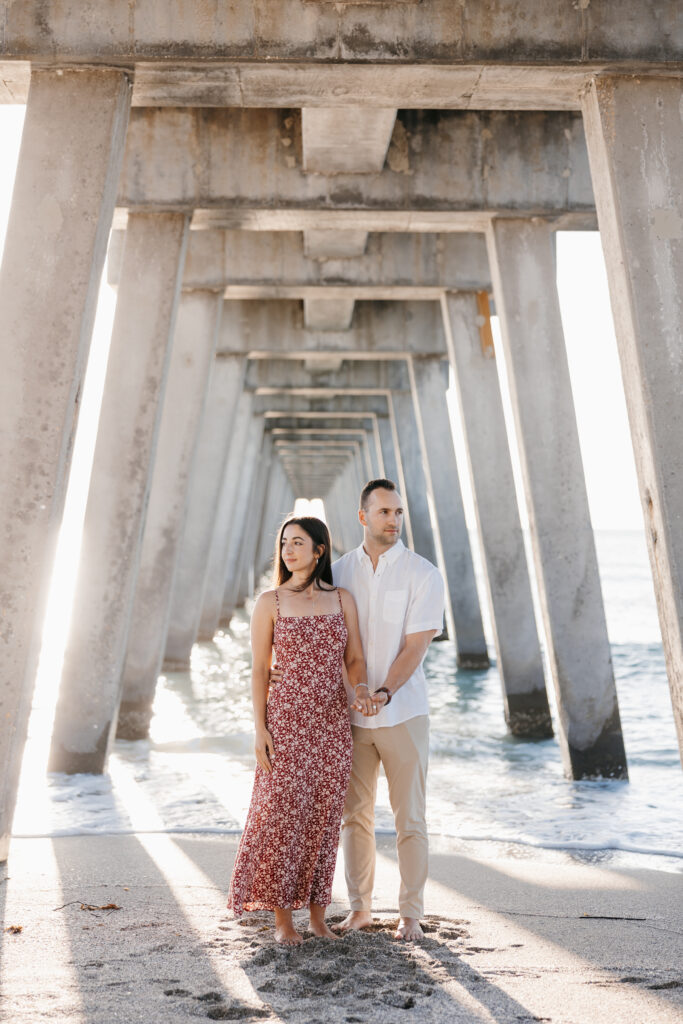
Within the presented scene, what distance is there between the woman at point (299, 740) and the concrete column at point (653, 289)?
206 cm

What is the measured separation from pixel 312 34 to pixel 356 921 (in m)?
4.37

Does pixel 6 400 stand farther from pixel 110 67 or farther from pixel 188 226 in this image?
pixel 188 226

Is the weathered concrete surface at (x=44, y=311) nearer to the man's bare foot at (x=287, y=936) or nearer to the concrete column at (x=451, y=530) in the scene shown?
the man's bare foot at (x=287, y=936)

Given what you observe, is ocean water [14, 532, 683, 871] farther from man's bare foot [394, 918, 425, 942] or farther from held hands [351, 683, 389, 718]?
held hands [351, 683, 389, 718]

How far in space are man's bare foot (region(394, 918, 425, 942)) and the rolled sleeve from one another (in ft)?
3.64

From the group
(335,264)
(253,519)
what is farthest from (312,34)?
(253,519)

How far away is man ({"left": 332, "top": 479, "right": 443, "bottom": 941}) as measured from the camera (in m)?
3.95

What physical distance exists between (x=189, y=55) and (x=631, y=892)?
485cm

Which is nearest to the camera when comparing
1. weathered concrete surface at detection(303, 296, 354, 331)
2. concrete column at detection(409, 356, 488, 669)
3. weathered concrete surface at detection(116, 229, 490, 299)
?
weathered concrete surface at detection(116, 229, 490, 299)

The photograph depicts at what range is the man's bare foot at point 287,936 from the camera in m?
3.73

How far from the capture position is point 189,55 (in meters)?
5.32

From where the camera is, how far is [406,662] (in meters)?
3.98

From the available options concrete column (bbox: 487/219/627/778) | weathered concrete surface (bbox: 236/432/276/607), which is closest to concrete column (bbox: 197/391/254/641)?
weathered concrete surface (bbox: 236/432/276/607)

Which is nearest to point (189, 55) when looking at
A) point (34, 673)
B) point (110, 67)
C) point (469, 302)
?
point (110, 67)
